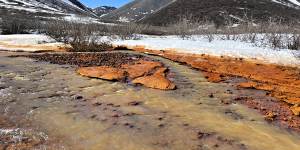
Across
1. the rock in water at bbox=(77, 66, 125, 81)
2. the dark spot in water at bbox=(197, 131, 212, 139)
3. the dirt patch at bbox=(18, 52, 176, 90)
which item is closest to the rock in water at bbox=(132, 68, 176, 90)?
the dirt patch at bbox=(18, 52, 176, 90)

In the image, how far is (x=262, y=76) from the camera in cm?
906

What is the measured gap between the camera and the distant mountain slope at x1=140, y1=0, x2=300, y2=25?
72625 millimetres

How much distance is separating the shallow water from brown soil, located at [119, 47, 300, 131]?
13.5 inches

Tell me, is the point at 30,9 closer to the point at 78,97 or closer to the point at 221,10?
the point at 221,10

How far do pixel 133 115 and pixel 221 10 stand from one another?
7293 cm

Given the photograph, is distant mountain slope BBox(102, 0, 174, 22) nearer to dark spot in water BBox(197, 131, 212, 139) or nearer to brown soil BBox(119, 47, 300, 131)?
brown soil BBox(119, 47, 300, 131)

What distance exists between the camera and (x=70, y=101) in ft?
22.1

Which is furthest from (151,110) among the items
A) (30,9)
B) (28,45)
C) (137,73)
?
(30,9)

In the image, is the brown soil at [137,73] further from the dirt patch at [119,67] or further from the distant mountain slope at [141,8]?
the distant mountain slope at [141,8]

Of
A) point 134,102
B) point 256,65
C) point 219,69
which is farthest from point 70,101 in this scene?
point 256,65

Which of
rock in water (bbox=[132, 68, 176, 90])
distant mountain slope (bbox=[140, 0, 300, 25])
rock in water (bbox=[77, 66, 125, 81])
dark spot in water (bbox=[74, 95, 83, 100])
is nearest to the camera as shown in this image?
dark spot in water (bbox=[74, 95, 83, 100])

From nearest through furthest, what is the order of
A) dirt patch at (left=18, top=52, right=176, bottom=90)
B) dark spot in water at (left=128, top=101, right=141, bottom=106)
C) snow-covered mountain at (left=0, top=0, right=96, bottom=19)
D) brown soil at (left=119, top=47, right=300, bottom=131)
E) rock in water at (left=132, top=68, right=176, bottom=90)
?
brown soil at (left=119, top=47, right=300, bottom=131) < dark spot in water at (left=128, top=101, right=141, bottom=106) < rock in water at (left=132, top=68, right=176, bottom=90) < dirt patch at (left=18, top=52, right=176, bottom=90) < snow-covered mountain at (left=0, top=0, right=96, bottom=19)

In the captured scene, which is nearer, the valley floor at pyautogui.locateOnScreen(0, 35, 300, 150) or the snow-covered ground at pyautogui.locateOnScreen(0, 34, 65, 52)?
the valley floor at pyautogui.locateOnScreen(0, 35, 300, 150)

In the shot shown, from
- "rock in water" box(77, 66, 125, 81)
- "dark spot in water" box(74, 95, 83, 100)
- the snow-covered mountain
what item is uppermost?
the snow-covered mountain
